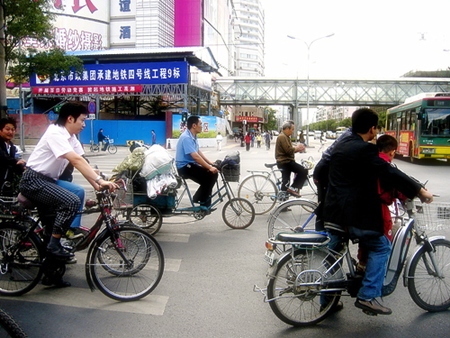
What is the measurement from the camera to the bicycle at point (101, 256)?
4152 mm

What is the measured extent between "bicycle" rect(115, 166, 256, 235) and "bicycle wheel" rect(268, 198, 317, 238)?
116 centimetres

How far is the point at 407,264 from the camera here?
3.83m

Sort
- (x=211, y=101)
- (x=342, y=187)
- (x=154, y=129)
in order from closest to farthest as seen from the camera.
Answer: (x=342, y=187) → (x=154, y=129) → (x=211, y=101)

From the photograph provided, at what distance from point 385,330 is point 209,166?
361cm

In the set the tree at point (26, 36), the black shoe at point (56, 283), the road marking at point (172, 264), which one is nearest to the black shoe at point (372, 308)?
the road marking at point (172, 264)

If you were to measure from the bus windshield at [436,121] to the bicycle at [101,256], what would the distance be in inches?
706

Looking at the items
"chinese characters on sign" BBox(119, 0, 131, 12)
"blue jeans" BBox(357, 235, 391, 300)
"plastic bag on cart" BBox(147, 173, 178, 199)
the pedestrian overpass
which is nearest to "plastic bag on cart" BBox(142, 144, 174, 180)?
"plastic bag on cart" BBox(147, 173, 178, 199)

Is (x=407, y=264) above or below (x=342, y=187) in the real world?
below

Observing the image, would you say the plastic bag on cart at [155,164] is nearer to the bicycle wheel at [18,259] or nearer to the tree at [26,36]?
the bicycle wheel at [18,259]

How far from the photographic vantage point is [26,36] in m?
11.6

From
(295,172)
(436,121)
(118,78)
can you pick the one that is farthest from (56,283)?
(118,78)

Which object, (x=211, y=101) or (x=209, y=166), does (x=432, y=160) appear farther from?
(x=211, y=101)

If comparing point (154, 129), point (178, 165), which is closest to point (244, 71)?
point (154, 129)

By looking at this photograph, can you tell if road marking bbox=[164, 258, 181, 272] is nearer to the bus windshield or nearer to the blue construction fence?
the bus windshield
